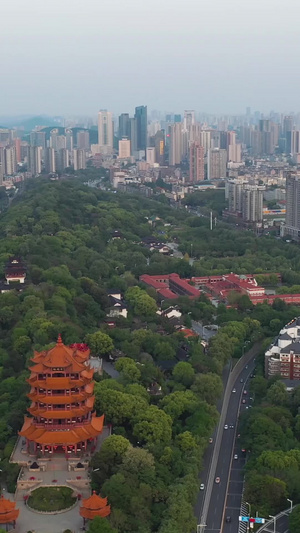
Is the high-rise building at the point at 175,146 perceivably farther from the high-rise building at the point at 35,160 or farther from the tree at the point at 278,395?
the tree at the point at 278,395

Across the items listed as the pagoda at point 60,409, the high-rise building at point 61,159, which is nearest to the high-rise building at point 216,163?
the high-rise building at point 61,159

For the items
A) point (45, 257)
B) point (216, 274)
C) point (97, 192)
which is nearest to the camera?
point (45, 257)

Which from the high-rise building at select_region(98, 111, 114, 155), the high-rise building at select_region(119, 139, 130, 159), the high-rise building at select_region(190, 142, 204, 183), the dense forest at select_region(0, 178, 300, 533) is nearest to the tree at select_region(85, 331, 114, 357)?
the dense forest at select_region(0, 178, 300, 533)

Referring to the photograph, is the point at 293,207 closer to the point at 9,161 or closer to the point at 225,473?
the point at 225,473

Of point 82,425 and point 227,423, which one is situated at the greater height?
point 82,425

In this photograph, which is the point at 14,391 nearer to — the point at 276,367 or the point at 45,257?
the point at 276,367

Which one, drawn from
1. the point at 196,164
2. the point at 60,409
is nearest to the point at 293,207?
the point at 196,164

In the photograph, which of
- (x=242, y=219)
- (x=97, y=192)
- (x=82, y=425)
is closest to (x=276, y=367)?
(x=82, y=425)
